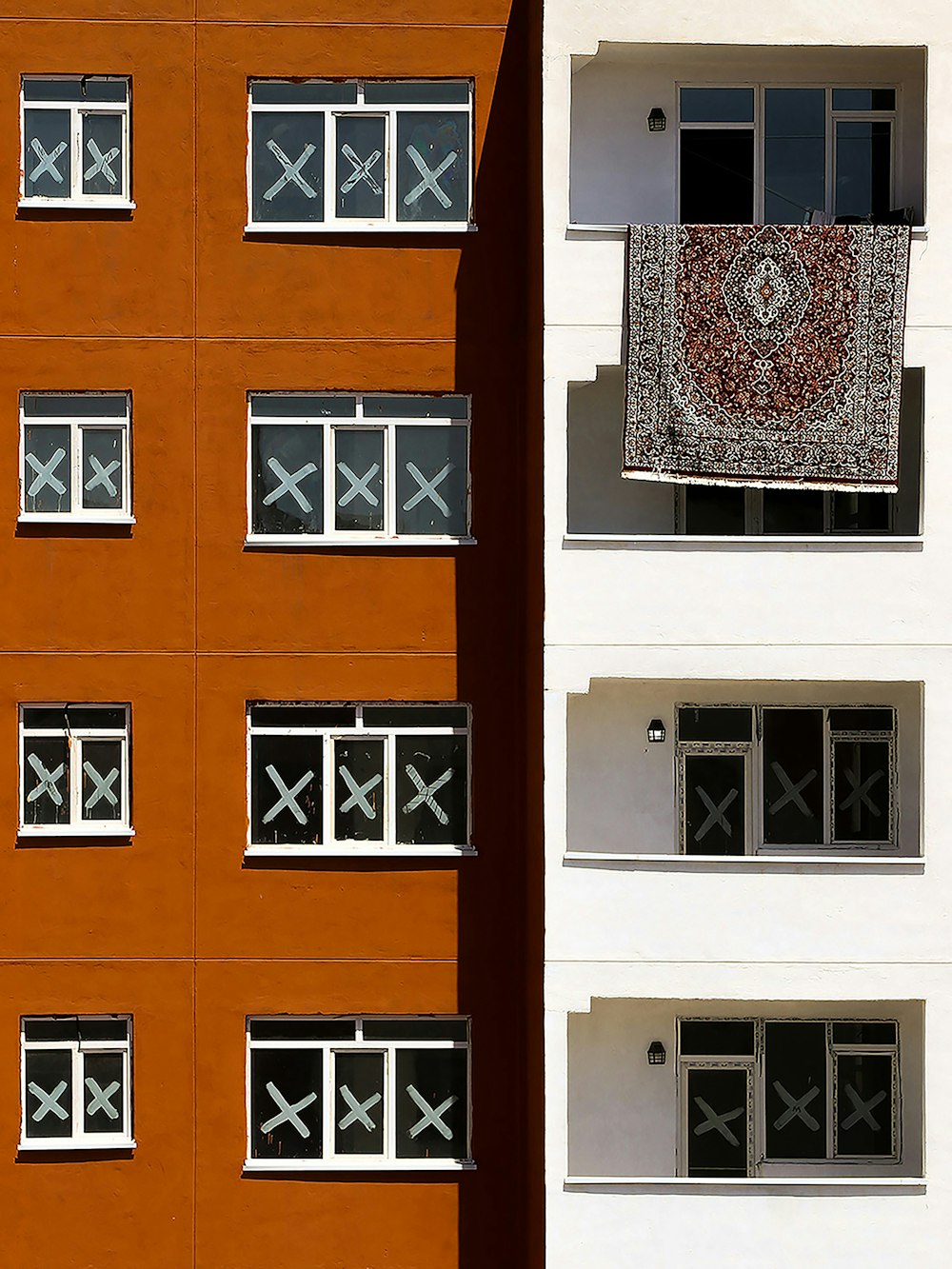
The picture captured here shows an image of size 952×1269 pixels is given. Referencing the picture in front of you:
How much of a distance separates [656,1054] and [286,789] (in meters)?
3.83

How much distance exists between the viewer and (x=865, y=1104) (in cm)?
1164

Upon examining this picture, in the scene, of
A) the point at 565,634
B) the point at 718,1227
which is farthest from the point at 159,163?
the point at 718,1227

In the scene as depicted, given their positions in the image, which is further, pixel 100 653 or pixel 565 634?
pixel 100 653

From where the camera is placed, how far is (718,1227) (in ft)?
35.6

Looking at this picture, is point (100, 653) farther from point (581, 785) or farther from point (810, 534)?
point (810, 534)

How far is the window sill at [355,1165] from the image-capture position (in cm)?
1179

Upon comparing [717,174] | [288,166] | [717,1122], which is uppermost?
[288,166]

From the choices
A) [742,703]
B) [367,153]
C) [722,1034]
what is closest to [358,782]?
[742,703]

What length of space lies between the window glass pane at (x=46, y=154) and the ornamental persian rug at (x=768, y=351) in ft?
16.5

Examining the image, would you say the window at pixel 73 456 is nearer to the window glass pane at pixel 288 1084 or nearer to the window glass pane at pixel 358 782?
the window glass pane at pixel 358 782

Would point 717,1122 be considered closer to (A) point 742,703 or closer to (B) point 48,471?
(A) point 742,703

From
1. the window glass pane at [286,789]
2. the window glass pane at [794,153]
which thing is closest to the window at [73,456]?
the window glass pane at [286,789]

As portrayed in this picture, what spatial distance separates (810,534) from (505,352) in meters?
3.04

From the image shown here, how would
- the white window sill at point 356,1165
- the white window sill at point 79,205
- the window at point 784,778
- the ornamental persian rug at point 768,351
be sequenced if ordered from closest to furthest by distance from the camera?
the ornamental persian rug at point 768,351
the window at point 784,778
the white window sill at point 356,1165
the white window sill at point 79,205
